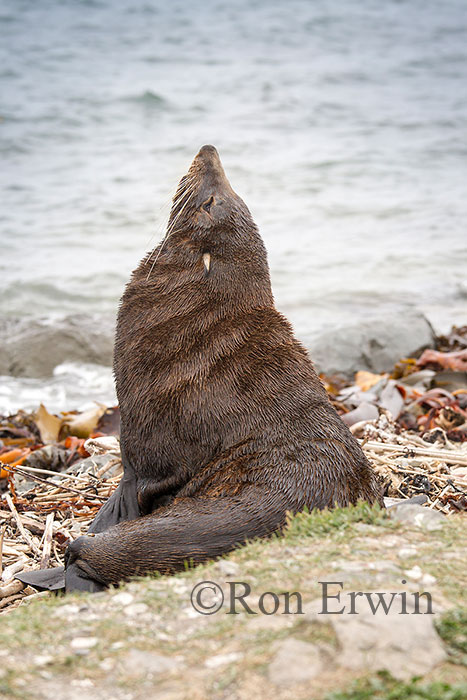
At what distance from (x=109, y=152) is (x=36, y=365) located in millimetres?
13552

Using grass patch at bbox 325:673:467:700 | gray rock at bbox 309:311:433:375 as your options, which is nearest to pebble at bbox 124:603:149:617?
grass patch at bbox 325:673:467:700

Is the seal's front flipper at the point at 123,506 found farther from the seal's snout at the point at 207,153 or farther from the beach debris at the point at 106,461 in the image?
the seal's snout at the point at 207,153

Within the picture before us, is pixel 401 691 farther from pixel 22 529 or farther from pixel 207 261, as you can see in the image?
pixel 22 529

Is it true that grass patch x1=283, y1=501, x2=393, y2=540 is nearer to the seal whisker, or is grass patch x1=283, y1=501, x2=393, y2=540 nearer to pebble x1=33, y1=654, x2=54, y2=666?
pebble x1=33, y1=654, x2=54, y2=666

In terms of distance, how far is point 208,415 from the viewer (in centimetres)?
384

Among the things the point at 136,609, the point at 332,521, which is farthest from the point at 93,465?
the point at 136,609

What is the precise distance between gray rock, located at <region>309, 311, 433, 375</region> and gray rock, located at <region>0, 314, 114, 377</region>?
113 inches

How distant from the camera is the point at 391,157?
22438 mm

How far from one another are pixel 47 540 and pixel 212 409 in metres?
1.29

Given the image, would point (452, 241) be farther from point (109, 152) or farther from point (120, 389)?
point (120, 389)

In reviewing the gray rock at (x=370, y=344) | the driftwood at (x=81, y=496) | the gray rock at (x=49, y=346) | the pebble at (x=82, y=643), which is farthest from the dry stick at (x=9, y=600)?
the gray rock at (x=49, y=346)

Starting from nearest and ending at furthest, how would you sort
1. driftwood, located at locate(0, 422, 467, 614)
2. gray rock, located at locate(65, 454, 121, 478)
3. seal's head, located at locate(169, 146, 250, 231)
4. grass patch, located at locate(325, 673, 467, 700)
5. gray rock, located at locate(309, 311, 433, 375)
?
grass patch, located at locate(325, 673, 467, 700), seal's head, located at locate(169, 146, 250, 231), driftwood, located at locate(0, 422, 467, 614), gray rock, located at locate(65, 454, 121, 478), gray rock, located at locate(309, 311, 433, 375)

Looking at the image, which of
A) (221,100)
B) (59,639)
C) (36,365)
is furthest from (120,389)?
(221,100)

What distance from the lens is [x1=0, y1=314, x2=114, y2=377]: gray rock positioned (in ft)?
35.1
